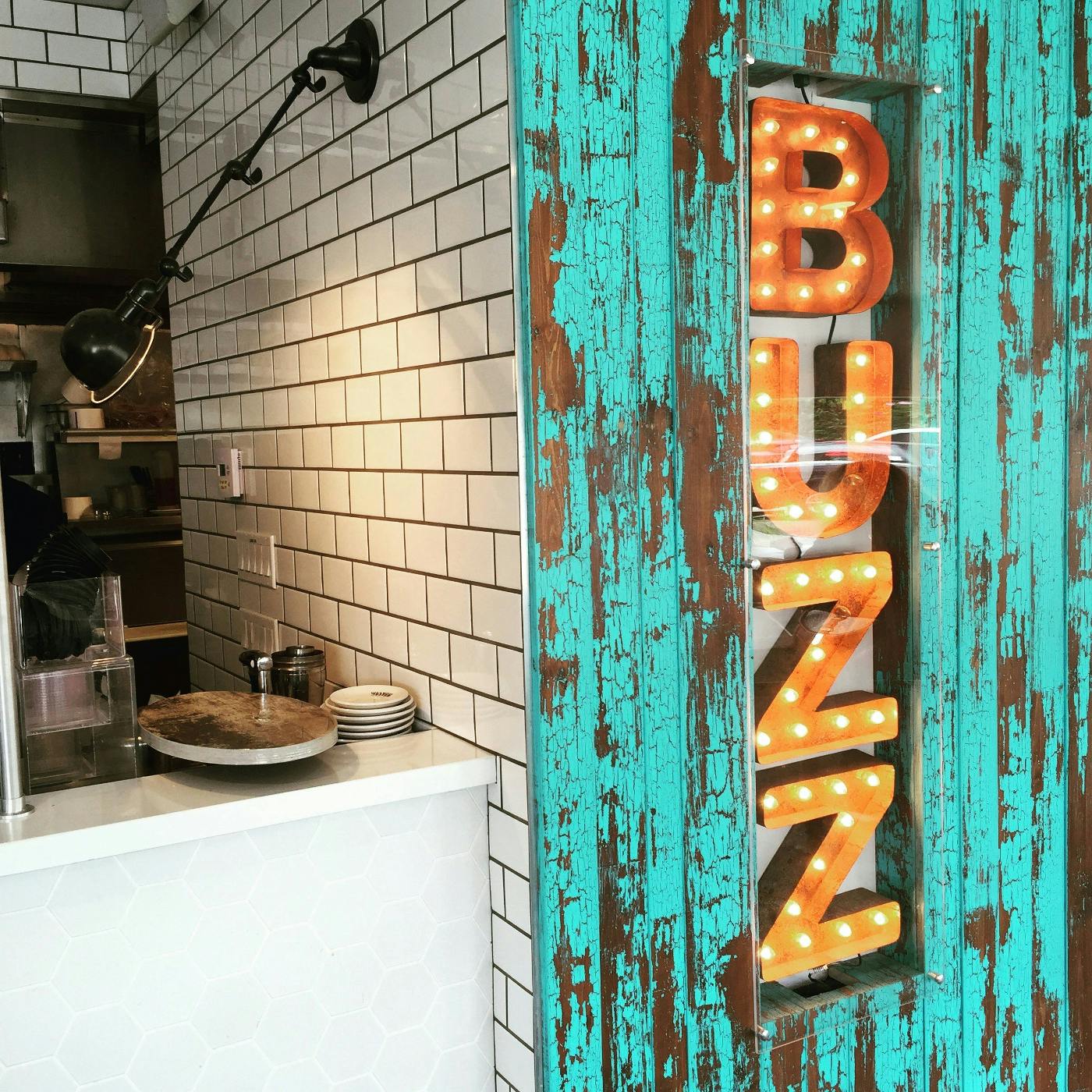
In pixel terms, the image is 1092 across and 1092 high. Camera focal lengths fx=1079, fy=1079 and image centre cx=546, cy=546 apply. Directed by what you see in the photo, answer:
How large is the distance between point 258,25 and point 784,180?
4.59ft

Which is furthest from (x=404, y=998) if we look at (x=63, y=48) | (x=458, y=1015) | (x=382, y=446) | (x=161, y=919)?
(x=63, y=48)

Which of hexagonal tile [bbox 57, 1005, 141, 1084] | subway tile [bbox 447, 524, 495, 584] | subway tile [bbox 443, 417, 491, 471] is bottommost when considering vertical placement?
hexagonal tile [bbox 57, 1005, 141, 1084]

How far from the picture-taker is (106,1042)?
1.62 metres

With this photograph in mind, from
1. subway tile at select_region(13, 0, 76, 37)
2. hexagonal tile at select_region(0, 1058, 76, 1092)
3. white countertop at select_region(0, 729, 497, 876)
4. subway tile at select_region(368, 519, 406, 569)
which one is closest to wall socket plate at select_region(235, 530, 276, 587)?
subway tile at select_region(368, 519, 406, 569)

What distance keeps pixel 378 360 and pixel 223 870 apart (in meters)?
0.99

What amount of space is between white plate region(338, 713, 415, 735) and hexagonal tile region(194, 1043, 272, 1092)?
1.76 feet

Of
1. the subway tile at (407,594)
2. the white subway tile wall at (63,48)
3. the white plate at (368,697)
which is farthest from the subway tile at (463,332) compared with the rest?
the white subway tile wall at (63,48)

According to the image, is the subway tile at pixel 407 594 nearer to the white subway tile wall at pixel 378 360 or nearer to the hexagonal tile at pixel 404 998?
the white subway tile wall at pixel 378 360

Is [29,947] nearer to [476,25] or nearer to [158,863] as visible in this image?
[158,863]

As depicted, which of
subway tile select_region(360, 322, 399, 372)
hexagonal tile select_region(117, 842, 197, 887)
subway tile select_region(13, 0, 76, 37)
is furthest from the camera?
subway tile select_region(13, 0, 76, 37)

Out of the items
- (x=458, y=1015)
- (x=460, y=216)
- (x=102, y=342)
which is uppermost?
(x=460, y=216)

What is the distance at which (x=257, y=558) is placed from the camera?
2830 mm

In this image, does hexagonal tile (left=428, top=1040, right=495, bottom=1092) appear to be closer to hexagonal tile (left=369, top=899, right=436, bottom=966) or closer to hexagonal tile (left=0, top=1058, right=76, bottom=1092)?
hexagonal tile (left=369, top=899, right=436, bottom=966)

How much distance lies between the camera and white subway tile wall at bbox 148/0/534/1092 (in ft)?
5.73
